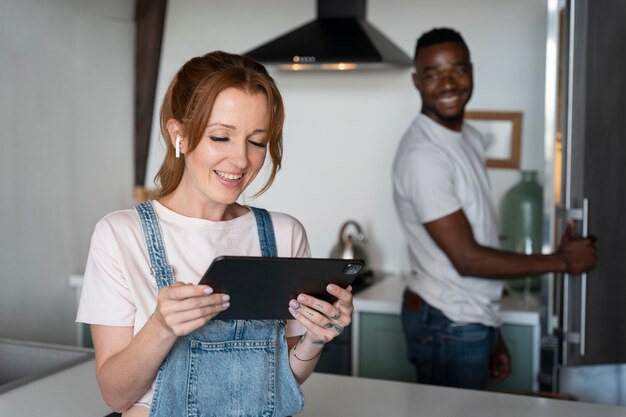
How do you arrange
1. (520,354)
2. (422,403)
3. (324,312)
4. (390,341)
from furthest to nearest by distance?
(390,341)
(520,354)
(422,403)
(324,312)

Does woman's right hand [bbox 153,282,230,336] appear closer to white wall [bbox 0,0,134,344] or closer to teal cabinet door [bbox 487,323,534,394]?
teal cabinet door [bbox 487,323,534,394]

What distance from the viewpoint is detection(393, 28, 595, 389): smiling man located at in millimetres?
2283

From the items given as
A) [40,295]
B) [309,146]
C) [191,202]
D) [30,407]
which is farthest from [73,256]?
[191,202]

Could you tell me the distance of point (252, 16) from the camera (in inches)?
149

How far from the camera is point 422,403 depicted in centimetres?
178

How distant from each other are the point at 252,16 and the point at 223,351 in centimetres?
269

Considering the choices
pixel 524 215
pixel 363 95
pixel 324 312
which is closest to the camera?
pixel 324 312

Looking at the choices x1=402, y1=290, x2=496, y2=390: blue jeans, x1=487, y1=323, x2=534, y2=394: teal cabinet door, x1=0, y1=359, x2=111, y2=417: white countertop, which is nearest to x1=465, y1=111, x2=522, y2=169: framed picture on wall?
x1=487, y1=323, x2=534, y2=394: teal cabinet door

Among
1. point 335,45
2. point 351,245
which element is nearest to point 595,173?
point 335,45

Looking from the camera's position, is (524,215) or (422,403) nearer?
(422,403)

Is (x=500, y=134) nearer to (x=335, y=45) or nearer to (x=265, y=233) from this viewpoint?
(x=335, y=45)

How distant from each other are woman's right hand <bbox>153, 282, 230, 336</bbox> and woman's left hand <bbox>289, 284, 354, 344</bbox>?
16 centimetres

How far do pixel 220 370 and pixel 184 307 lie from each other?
0.75ft

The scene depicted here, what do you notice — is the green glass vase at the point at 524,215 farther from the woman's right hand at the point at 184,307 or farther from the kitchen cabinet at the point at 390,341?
the woman's right hand at the point at 184,307
